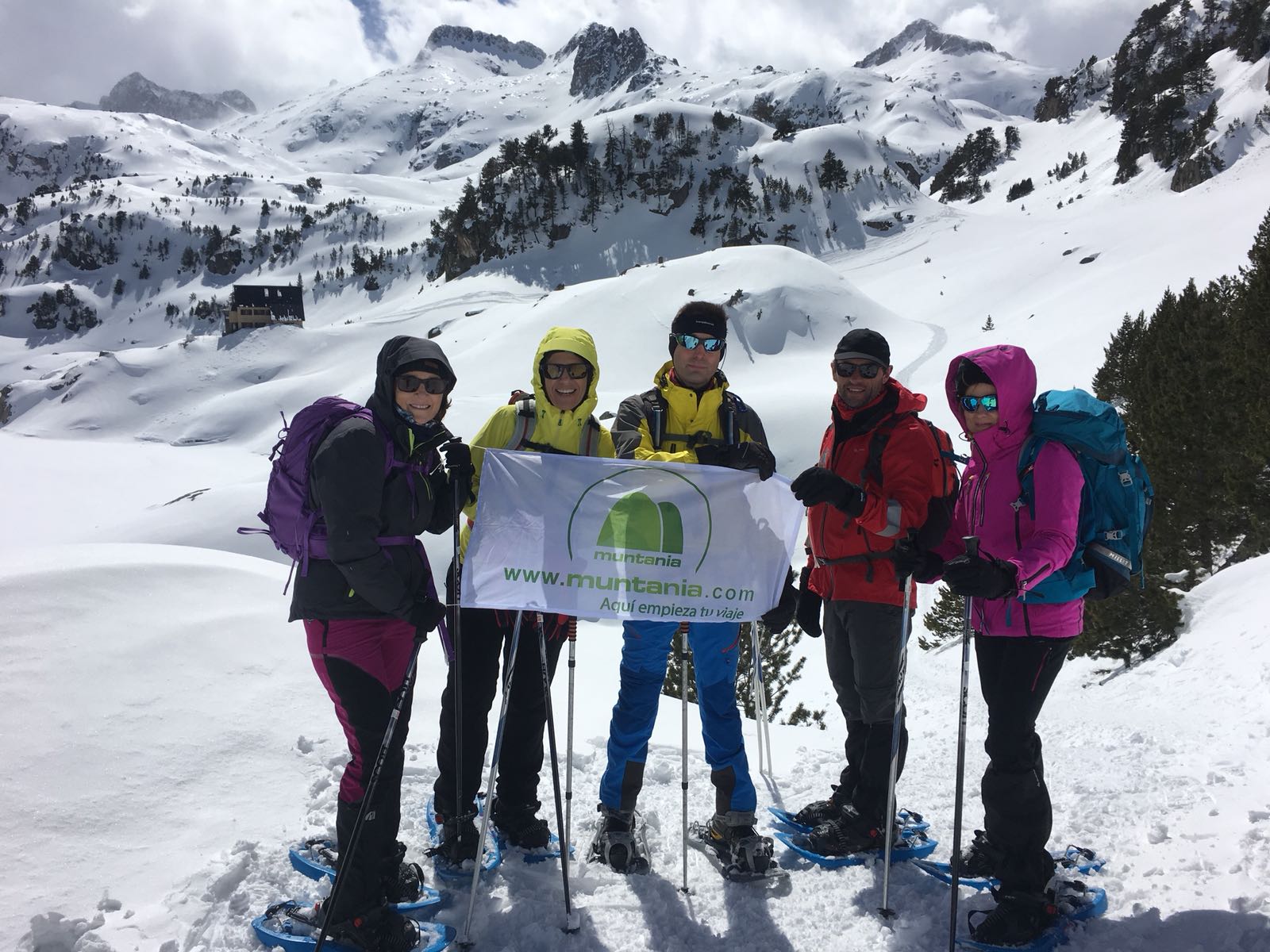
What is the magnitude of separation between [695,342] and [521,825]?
125 inches

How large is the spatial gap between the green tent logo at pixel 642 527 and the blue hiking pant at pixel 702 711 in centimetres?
49

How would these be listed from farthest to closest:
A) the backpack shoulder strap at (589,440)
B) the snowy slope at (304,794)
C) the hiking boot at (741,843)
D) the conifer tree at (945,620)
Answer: the conifer tree at (945,620)
the backpack shoulder strap at (589,440)
the hiking boot at (741,843)
the snowy slope at (304,794)

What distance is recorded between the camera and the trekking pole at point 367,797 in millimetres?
3273

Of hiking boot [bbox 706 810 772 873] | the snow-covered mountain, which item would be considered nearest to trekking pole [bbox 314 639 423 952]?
the snow-covered mountain

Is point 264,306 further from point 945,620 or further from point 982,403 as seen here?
point 982,403

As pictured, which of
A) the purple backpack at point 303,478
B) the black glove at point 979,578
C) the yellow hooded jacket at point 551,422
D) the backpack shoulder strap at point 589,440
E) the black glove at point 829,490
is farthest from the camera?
the backpack shoulder strap at point 589,440

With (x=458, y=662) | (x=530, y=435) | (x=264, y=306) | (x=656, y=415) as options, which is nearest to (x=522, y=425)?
(x=530, y=435)

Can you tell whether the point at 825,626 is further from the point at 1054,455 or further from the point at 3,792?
the point at 3,792

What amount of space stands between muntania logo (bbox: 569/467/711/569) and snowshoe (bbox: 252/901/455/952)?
2.02 metres

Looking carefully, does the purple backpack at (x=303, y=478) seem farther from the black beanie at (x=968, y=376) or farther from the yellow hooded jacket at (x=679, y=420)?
the black beanie at (x=968, y=376)

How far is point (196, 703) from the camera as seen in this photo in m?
5.20

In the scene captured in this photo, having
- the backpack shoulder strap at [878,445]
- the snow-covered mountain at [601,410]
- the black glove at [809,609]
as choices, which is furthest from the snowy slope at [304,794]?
the backpack shoulder strap at [878,445]

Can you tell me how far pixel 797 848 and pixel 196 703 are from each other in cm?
435

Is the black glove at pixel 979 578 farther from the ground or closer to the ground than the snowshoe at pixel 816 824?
farther from the ground
